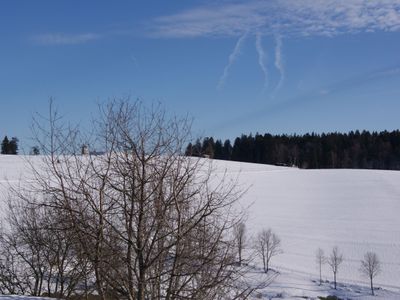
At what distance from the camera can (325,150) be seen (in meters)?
139

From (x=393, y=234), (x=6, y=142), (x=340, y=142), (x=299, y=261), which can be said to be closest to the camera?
(x=299, y=261)

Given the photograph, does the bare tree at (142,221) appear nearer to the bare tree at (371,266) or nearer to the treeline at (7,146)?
the bare tree at (371,266)

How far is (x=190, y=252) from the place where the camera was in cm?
851

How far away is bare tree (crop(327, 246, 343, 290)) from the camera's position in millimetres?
40912

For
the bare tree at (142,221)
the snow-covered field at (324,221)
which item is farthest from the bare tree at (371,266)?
the bare tree at (142,221)

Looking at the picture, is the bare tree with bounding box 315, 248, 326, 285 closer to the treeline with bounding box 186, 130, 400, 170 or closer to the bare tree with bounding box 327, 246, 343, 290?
the bare tree with bounding box 327, 246, 343, 290

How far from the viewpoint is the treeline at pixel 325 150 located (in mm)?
133875

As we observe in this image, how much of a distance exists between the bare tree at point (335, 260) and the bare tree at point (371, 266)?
1866mm

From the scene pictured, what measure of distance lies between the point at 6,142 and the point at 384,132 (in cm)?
9550

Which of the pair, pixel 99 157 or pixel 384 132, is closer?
pixel 99 157

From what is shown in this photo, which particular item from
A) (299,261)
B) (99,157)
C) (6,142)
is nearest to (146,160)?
(99,157)

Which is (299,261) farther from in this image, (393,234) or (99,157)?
(99,157)

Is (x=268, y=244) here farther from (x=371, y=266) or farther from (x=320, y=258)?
(x=371, y=266)

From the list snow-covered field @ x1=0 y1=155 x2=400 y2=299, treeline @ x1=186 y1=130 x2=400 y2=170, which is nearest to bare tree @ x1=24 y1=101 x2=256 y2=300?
snow-covered field @ x1=0 y1=155 x2=400 y2=299
